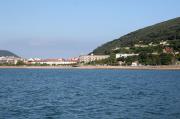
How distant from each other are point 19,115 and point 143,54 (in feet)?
480

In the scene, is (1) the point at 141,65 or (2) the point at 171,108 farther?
(1) the point at 141,65

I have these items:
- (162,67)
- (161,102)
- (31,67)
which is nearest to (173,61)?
(162,67)

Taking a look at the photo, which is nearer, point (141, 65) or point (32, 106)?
point (32, 106)

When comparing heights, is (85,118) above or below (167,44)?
below

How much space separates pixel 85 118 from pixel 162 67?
124775mm

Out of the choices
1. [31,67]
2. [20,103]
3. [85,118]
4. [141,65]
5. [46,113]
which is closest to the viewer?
[85,118]

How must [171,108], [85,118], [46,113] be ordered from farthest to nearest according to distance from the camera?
[171,108] → [46,113] → [85,118]

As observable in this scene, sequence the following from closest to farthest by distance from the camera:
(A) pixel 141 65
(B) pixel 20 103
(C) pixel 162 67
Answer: (B) pixel 20 103, (C) pixel 162 67, (A) pixel 141 65

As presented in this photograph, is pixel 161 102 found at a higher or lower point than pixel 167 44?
lower

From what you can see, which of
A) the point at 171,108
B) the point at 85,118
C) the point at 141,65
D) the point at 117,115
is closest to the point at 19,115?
the point at 85,118

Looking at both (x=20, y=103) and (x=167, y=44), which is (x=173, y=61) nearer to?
(x=167, y=44)

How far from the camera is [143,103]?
2639 cm

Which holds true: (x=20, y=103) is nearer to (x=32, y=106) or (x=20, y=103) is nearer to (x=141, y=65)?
(x=32, y=106)

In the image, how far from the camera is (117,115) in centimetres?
2131
